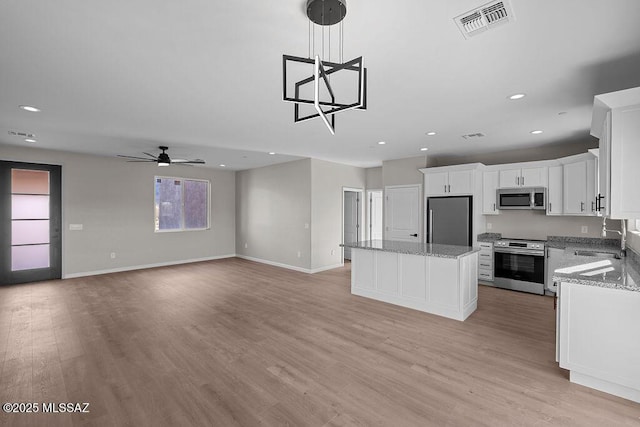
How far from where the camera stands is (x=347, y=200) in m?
8.44

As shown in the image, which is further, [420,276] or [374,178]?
[374,178]

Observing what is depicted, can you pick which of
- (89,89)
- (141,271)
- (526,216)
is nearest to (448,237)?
(526,216)

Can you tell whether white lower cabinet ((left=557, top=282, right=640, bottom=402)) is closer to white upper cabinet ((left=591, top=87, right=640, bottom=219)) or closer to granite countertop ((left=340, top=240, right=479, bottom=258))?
white upper cabinet ((left=591, top=87, right=640, bottom=219))

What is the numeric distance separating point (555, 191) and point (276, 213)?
228 inches

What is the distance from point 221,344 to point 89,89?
114 inches

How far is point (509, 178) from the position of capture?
5457mm

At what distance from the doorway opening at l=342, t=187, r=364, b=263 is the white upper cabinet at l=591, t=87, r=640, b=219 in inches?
228

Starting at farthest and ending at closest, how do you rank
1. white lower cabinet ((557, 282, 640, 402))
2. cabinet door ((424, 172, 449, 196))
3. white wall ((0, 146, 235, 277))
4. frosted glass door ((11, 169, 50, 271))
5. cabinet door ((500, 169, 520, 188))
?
white wall ((0, 146, 235, 277)) < cabinet door ((424, 172, 449, 196)) < frosted glass door ((11, 169, 50, 271)) < cabinet door ((500, 169, 520, 188)) < white lower cabinet ((557, 282, 640, 402))

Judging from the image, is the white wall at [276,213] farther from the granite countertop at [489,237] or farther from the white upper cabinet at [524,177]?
the white upper cabinet at [524,177]

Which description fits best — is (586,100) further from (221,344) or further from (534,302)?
(221,344)

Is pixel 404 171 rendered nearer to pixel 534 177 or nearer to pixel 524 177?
pixel 524 177

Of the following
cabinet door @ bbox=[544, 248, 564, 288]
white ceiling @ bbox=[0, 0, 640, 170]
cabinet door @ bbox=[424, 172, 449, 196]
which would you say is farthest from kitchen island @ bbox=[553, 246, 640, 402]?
cabinet door @ bbox=[424, 172, 449, 196]

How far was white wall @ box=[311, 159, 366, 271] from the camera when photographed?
22.7 ft

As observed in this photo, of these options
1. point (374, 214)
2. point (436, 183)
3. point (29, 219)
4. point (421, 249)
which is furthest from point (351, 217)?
point (29, 219)
